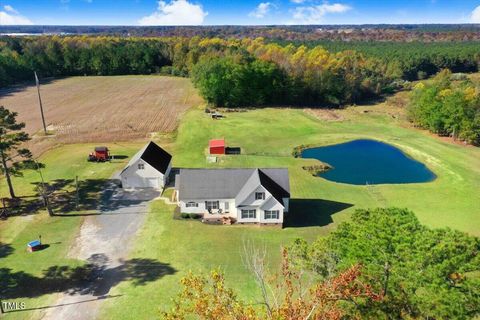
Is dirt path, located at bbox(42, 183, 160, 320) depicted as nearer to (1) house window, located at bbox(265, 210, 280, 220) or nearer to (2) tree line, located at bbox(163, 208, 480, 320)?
(1) house window, located at bbox(265, 210, 280, 220)

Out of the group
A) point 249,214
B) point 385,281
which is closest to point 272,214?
point 249,214

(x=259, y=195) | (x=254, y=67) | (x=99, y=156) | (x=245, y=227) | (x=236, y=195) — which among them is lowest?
(x=245, y=227)

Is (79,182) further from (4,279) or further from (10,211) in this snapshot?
(4,279)

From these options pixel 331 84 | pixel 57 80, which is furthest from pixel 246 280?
pixel 57 80

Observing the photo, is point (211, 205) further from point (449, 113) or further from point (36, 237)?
point (449, 113)

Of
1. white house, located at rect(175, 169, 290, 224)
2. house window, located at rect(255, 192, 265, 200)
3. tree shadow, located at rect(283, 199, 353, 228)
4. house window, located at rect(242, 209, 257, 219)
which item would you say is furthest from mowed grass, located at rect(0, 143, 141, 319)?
tree shadow, located at rect(283, 199, 353, 228)
